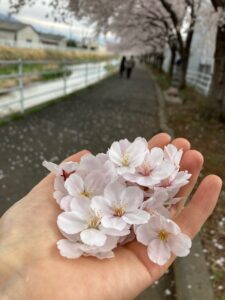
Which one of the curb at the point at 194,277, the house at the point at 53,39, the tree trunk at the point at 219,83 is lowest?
the house at the point at 53,39

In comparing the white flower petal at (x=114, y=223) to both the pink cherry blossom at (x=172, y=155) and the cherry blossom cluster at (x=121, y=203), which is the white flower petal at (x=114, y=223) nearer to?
the cherry blossom cluster at (x=121, y=203)

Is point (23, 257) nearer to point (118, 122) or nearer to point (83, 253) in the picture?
point (83, 253)

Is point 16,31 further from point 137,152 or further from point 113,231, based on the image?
point 113,231

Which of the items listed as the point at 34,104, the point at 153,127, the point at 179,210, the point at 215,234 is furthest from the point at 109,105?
the point at 179,210

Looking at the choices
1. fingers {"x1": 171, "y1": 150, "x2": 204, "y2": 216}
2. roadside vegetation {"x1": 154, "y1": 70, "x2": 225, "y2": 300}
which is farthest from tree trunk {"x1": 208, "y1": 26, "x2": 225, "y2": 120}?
fingers {"x1": 171, "y1": 150, "x2": 204, "y2": 216}

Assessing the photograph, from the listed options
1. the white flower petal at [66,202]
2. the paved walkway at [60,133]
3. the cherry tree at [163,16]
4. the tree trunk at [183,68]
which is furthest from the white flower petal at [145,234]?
the tree trunk at [183,68]

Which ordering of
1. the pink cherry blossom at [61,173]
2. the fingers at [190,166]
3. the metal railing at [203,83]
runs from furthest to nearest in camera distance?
the metal railing at [203,83] < the fingers at [190,166] < the pink cherry blossom at [61,173]
